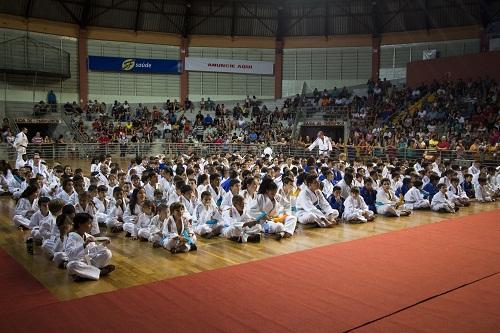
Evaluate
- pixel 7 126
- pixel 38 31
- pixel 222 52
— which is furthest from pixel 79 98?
pixel 222 52

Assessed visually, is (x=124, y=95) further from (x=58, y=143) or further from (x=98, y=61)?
(x=58, y=143)

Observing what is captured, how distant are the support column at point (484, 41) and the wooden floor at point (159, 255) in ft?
66.4

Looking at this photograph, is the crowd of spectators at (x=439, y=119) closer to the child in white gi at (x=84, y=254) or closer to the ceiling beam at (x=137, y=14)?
the child in white gi at (x=84, y=254)

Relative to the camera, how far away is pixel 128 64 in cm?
2870

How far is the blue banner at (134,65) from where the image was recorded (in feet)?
91.9

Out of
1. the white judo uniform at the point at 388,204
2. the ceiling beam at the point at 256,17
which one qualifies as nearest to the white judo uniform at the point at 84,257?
the white judo uniform at the point at 388,204

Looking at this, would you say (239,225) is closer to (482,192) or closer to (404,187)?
(404,187)

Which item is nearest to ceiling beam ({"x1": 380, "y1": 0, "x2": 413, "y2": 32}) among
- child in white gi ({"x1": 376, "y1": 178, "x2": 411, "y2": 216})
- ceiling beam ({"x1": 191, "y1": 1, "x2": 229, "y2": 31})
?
ceiling beam ({"x1": 191, "y1": 1, "x2": 229, "y2": 31})

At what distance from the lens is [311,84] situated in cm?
3008

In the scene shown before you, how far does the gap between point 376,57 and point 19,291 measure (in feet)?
89.8

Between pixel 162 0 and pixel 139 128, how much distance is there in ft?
28.9

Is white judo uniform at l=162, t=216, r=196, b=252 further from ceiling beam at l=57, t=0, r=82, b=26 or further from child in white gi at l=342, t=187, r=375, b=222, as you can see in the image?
ceiling beam at l=57, t=0, r=82, b=26

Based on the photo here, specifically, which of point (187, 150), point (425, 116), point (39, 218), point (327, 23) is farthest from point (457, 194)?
point (327, 23)

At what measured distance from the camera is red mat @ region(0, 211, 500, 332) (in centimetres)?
411
